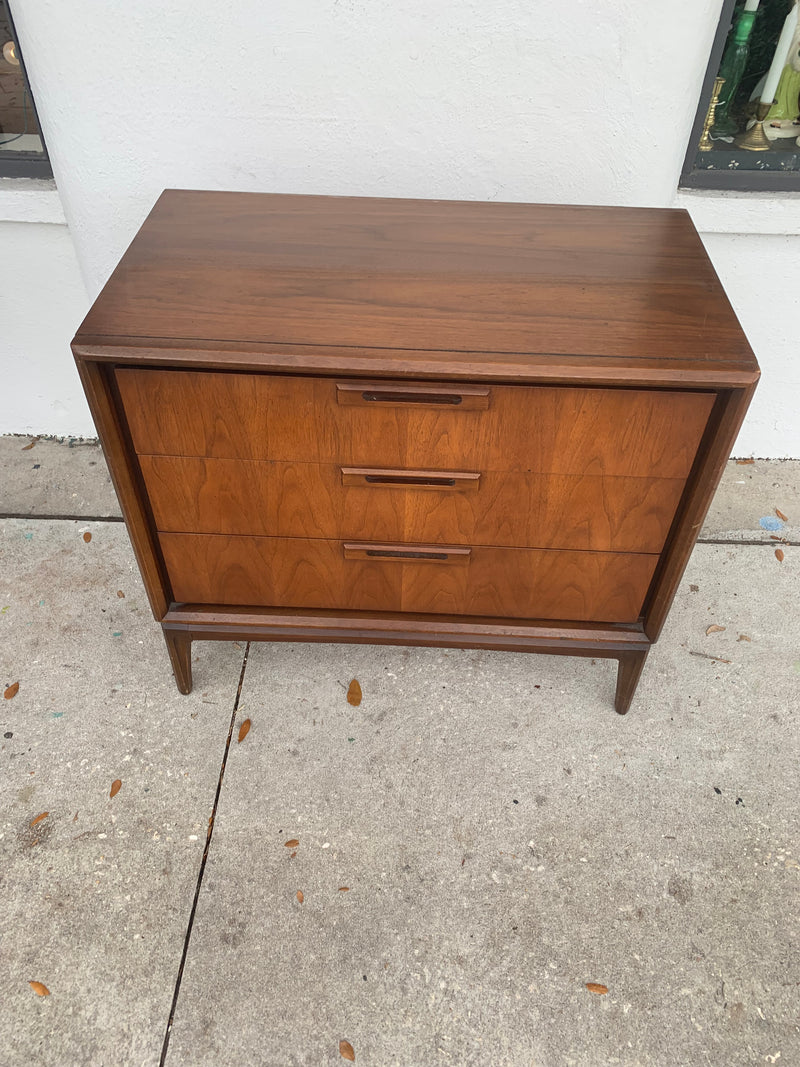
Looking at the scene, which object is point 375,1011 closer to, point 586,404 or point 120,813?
point 120,813

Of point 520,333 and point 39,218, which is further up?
point 520,333

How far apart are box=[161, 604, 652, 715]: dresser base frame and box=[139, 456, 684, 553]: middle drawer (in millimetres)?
227

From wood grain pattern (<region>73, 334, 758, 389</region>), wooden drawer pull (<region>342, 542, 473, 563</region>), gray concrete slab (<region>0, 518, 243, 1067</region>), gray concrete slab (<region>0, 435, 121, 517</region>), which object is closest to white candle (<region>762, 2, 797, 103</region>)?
wood grain pattern (<region>73, 334, 758, 389</region>)

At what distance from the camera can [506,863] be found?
5.36 feet

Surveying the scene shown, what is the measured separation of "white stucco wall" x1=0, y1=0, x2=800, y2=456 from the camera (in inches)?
65.6

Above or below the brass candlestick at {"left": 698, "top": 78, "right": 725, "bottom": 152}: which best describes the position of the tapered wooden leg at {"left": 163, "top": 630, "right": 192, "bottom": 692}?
below

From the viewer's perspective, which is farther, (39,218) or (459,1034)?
Result: (39,218)

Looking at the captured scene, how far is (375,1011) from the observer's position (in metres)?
1.44

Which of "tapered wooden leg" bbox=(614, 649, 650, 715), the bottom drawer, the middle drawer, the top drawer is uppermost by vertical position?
the top drawer

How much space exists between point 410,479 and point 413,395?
0.18 meters

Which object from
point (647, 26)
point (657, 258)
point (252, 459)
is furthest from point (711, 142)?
point (252, 459)

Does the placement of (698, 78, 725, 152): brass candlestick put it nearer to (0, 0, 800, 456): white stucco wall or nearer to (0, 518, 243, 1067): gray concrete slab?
(0, 0, 800, 456): white stucco wall

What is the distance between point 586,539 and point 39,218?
1.61 metres

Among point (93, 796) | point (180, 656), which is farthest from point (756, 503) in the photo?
point (93, 796)
